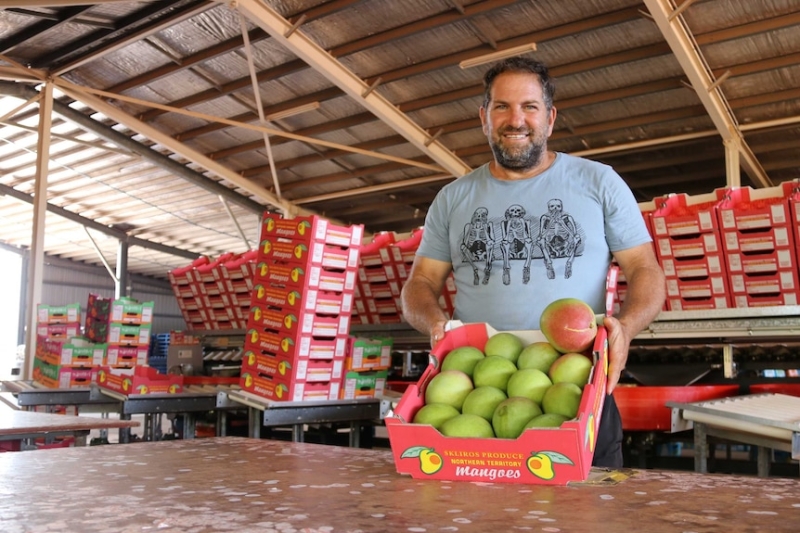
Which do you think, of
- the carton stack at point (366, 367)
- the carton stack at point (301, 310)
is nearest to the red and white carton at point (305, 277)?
the carton stack at point (301, 310)

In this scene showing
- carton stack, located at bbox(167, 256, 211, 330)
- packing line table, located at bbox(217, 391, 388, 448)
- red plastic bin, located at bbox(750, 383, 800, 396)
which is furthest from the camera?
carton stack, located at bbox(167, 256, 211, 330)

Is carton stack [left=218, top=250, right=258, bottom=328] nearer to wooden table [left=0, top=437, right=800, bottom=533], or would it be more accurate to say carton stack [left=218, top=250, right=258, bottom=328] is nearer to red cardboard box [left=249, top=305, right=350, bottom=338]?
red cardboard box [left=249, top=305, right=350, bottom=338]

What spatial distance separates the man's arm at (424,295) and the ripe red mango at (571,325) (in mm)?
476

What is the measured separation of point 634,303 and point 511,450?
0.81 metres

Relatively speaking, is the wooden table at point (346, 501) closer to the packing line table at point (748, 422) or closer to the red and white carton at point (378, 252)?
the packing line table at point (748, 422)

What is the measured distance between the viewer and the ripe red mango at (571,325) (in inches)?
59.9

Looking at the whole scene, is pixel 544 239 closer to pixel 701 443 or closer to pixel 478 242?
pixel 478 242

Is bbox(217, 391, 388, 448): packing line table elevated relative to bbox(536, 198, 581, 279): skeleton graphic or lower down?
lower down

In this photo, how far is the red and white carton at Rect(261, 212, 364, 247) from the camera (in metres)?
5.13

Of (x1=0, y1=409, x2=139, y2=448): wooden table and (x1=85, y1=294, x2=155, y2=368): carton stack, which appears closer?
(x1=0, y1=409, x2=139, y2=448): wooden table

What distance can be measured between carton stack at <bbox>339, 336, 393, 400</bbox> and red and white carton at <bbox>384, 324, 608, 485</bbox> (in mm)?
3981

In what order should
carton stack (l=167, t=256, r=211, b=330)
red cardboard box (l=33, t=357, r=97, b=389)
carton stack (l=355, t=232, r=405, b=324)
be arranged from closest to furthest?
carton stack (l=355, t=232, r=405, b=324), carton stack (l=167, t=256, r=211, b=330), red cardboard box (l=33, t=357, r=97, b=389)

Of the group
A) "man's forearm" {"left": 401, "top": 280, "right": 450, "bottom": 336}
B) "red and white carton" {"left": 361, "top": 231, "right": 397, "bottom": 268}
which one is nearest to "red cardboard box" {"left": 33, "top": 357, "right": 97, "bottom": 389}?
"red and white carton" {"left": 361, "top": 231, "right": 397, "bottom": 268}

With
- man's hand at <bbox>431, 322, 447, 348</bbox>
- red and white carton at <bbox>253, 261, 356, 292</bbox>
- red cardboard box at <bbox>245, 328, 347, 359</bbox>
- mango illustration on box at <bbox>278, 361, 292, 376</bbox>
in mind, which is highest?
red and white carton at <bbox>253, 261, 356, 292</bbox>
